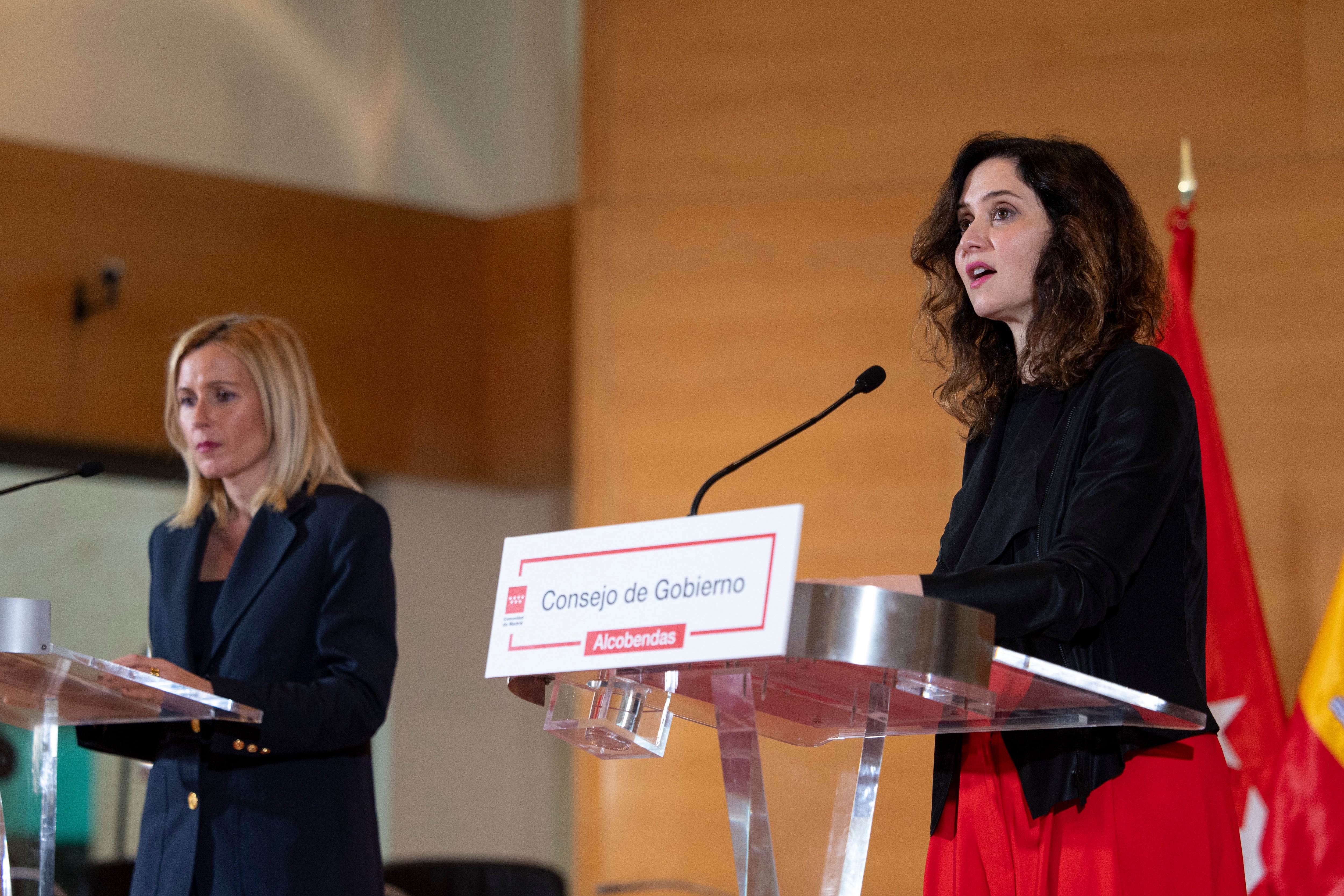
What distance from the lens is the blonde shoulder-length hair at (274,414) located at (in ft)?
8.57

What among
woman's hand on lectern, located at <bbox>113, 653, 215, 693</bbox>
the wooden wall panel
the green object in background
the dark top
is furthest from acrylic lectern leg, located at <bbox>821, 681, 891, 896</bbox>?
the green object in background

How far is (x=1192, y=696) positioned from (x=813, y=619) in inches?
24.0

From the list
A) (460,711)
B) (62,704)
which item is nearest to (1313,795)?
(62,704)

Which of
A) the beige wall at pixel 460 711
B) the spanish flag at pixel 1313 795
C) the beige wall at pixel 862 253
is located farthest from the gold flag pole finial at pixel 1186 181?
the beige wall at pixel 460 711

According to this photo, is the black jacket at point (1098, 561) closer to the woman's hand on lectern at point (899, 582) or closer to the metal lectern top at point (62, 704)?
the woman's hand on lectern at point (899, 582)

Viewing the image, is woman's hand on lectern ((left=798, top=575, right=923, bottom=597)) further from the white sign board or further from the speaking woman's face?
the speaking woman's face

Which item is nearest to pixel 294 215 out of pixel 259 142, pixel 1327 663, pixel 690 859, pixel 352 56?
pixel 259 142

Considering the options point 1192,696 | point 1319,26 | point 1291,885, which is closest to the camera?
point 1192,696

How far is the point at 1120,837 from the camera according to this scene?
1.59 meters

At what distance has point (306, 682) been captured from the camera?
2.40 metres

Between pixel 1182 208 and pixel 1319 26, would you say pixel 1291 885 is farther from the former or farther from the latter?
pixel 1319 26

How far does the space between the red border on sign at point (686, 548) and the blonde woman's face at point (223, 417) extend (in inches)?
53.1

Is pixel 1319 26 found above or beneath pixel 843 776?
above

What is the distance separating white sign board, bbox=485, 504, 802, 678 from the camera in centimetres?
121
